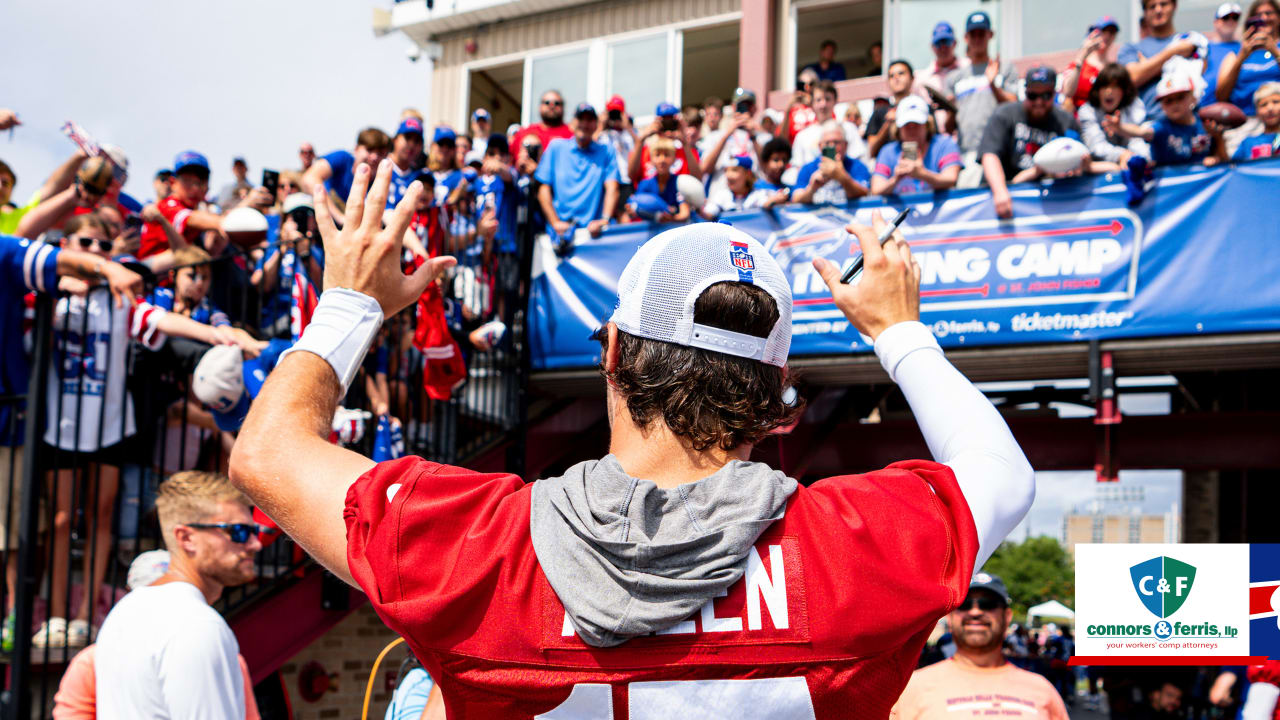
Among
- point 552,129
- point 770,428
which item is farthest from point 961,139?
point 770,428

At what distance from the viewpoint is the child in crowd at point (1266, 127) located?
671cm

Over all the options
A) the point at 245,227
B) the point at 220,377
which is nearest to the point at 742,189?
the point at 245,227

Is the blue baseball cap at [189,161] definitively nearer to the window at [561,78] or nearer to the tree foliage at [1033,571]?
the window at [561,78]

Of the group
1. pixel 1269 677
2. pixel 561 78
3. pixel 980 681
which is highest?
pixel 561 78

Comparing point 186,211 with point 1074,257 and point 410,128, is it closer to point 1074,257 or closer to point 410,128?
point 410,128

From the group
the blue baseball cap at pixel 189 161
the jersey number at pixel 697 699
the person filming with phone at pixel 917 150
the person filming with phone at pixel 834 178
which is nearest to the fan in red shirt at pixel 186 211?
the blue baseball cap at pixel 189 161

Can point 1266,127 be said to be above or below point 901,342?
above

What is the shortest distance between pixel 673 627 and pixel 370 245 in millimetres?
727

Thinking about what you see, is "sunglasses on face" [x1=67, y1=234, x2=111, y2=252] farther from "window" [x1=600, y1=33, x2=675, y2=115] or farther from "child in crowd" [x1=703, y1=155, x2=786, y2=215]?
"window" [x1=600, y1=33, x2=675, y2=115]

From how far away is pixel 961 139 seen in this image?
8.51m

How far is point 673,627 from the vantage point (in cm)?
128

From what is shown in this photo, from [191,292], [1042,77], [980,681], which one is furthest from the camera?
[1042,77]

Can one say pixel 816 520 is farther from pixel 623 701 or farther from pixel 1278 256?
pixel 1278 256

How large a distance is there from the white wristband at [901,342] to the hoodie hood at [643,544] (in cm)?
29
